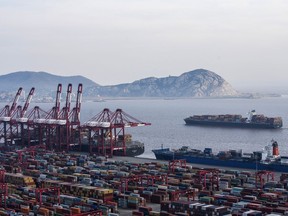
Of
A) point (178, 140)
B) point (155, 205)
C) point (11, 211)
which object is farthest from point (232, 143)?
point (11, 211)

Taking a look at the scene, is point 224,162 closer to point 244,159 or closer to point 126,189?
point 244,159

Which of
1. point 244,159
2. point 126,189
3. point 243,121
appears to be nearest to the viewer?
point 126,189

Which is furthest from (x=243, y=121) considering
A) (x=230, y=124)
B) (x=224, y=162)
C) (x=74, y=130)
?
(x=224, y=162)

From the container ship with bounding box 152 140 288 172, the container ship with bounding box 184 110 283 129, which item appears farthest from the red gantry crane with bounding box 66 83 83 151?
the container ship with bounding box 184 110 283 129

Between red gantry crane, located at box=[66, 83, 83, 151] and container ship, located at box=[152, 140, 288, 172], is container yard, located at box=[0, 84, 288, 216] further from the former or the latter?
red gantry crane, located at box=[66, 83, 83, 151]

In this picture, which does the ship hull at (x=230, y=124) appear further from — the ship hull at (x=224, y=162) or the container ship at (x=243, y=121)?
the ship hull at (x=224, y=162)

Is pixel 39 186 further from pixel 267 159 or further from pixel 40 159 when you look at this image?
pixel 267 159

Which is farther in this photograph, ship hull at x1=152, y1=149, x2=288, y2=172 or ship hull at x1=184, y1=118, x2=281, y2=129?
ship hull at x1=184, y1=118, x2=281, y2=129

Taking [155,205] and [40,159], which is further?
[40,159]
